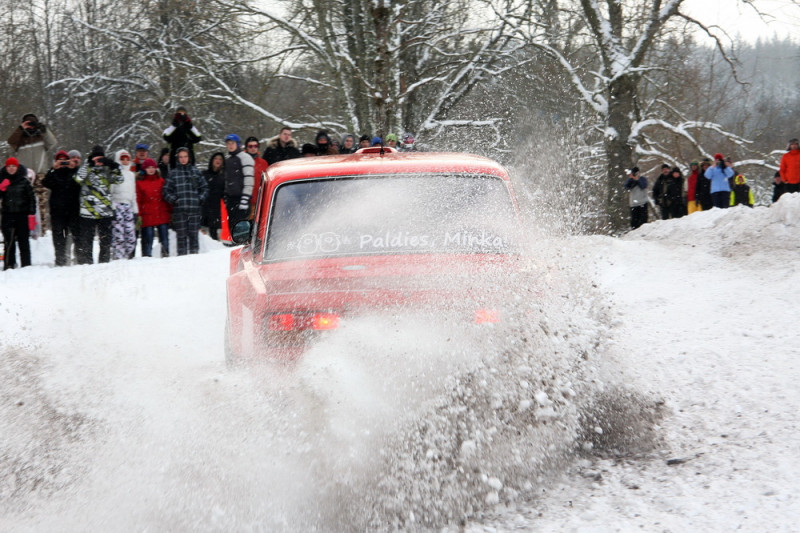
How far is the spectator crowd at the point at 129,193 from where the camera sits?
42.0 ft

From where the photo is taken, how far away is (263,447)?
12.3 ft

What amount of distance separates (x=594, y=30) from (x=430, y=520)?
727 inches

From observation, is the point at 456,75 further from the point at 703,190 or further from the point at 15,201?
the point at 15,201

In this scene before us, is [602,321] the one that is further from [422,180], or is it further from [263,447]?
[263,447]

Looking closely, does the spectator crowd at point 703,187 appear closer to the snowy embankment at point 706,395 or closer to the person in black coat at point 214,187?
the snowy embankment at point 706,395

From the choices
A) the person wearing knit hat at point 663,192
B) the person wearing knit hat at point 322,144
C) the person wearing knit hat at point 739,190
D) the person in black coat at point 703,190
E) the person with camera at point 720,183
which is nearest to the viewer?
the person wearing knit hat at point 322,144

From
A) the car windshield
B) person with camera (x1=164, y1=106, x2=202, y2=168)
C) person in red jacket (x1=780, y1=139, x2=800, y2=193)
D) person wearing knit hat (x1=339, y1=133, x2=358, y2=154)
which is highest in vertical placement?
person with camera (x1=164, y1=106, x2=202, y2=168)

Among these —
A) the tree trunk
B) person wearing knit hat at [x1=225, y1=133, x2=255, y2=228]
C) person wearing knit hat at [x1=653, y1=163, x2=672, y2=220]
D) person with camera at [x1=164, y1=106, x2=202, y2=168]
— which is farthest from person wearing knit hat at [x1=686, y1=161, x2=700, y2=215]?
person with camera at [x1=164, y1=106, x2=202, y2=168]

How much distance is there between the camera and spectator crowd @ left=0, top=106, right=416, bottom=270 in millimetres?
12805

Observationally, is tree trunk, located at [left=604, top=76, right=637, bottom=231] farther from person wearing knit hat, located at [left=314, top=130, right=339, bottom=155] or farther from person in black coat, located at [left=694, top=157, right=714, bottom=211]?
person wearing knit hat, located at [left=314, top=130, right=339, bottom=155]

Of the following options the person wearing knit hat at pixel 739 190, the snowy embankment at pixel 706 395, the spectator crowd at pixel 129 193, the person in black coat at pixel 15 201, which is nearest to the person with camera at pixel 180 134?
the spectator crowd at pixel 129 193

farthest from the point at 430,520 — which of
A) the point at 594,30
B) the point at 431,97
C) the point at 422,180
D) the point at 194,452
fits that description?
the point at 431,97

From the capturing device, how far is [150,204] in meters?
13.3

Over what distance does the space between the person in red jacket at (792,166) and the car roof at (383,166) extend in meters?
15.9
